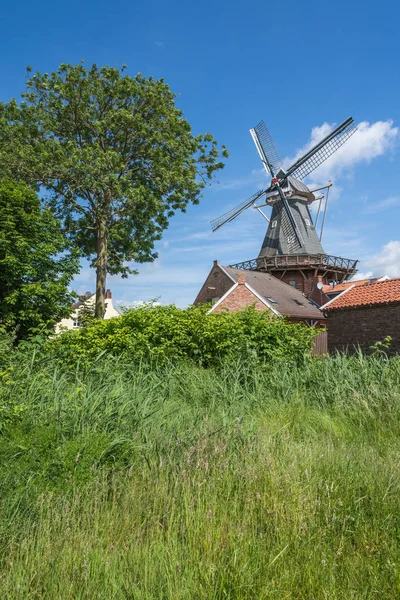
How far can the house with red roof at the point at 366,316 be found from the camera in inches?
752

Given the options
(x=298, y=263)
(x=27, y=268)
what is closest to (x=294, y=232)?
(x=298, y=263)

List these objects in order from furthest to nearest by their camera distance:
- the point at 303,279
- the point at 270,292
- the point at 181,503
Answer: the point at 303,279
the point at 270,292
the point at 181,503

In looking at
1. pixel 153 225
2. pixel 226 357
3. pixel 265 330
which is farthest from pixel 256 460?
pixel 153 225

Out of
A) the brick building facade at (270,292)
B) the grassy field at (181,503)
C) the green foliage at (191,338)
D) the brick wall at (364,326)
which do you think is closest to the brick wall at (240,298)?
the brick building facade at (270,292)

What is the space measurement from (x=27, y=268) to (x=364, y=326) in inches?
577

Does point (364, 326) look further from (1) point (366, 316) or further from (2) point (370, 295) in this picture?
(2) point (370, 295)

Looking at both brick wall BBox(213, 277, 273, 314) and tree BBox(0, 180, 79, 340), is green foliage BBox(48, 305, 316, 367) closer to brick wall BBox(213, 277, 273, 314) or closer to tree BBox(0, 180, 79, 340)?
tree BBox(0, 180, 79, 340)

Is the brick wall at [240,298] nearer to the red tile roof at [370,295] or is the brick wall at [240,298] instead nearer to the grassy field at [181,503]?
the red tile roof at [370,295]

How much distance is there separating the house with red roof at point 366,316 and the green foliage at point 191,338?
29.3 ft

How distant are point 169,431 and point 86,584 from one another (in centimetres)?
224

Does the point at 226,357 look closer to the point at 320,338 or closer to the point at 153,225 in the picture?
the point at 153,225

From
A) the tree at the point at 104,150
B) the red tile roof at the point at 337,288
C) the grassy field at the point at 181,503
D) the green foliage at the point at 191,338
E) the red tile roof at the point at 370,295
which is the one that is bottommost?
the grassy field at the point at 181,503

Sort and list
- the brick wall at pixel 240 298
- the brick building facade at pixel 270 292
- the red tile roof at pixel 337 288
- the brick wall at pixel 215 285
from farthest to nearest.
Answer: the red tile roof at pixel 337 288
the brick wall at pixel 215 285
the brick building facade at pixel 270 292
the brick wall at pixel 240 298

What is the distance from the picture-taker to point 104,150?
65.8 ft
